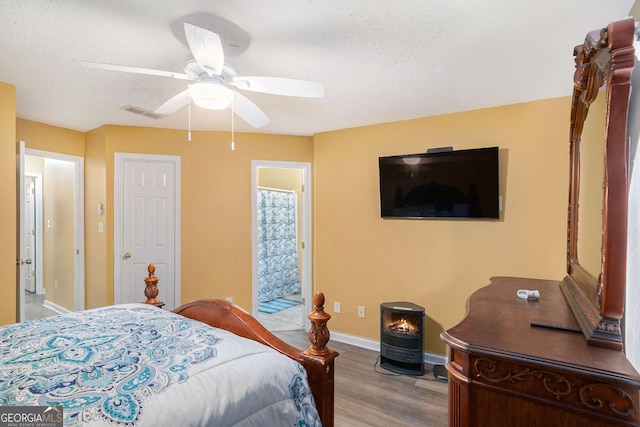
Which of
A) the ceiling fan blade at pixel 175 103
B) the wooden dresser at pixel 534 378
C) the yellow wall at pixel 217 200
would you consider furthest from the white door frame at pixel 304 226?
the wooden dresser at pixel 534 378

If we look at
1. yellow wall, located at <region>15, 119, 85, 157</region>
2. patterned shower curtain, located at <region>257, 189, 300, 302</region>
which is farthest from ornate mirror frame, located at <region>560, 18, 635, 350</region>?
patterned shower curtain, located at <region>257, 189, 300, 302</region>

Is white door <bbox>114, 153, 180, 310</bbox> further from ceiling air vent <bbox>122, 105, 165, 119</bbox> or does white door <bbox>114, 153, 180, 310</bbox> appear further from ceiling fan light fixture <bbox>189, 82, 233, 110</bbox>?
ceiling fan light fixture <bbox>189, 82, 233, 110</bbox>

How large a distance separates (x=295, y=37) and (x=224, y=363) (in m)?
1.69

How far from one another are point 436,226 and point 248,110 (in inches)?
83.6

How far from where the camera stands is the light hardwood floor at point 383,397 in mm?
2375

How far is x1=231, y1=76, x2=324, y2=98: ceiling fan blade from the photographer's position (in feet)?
5.87

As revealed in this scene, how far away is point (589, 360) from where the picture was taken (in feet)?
3.21

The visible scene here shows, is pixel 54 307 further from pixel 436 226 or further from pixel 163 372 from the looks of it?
pixel 436 226

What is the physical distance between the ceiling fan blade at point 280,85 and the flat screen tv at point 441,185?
1.71 meters

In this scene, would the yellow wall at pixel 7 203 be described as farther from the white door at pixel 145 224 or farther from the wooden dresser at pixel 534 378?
the wooden dresser at pixel 534 378

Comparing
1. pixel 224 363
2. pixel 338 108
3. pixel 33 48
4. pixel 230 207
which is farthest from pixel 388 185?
pixel 33 48

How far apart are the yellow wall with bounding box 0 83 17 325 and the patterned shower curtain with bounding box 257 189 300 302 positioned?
310cm

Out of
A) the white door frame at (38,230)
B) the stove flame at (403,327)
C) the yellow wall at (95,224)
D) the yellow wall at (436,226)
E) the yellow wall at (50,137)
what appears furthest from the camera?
the white door frame at (38,230)

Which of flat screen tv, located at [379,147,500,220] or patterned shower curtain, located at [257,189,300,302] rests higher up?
flat screen tv, located at [379,147,500,220]
